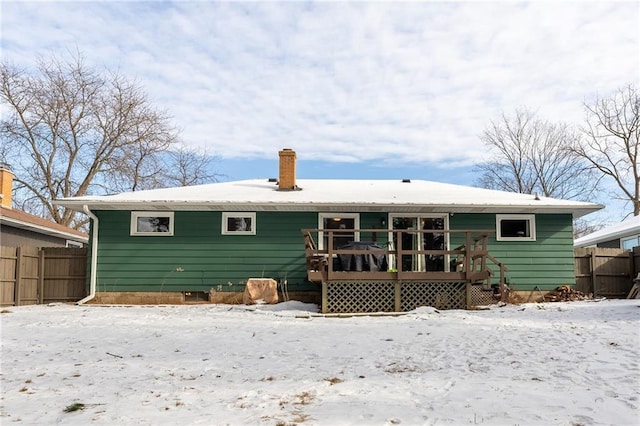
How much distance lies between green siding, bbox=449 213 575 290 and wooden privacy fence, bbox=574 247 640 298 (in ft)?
→ 4.58

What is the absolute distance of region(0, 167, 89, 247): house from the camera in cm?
1509

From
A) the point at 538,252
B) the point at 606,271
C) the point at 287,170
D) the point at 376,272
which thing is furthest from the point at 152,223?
the point at 606,271

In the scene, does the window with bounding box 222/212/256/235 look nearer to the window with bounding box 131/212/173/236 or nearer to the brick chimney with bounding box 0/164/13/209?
the window with bounding box 131/212/173/236

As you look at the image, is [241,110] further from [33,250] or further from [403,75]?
[33,250]

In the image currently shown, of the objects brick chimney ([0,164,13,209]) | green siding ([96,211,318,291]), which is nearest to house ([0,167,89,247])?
brick chimney ([0,164,13,209])

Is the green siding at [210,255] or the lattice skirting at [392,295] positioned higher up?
the green siding at [210,255]

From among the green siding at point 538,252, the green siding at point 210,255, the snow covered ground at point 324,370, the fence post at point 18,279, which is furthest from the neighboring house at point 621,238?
the fence post at point 18,279

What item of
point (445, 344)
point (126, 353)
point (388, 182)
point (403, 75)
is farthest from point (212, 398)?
point (388, 182)

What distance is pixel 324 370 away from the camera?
5547 mm

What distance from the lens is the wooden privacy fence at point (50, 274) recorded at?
42.8 feet

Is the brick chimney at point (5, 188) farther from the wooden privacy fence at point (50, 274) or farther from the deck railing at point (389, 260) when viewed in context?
the deck railing at point (389, 260)

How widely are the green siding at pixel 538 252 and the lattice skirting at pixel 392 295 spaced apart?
2374mm

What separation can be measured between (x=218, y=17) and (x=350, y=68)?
14.7 ft

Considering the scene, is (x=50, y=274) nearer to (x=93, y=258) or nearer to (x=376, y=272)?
(x=93, y=258)
